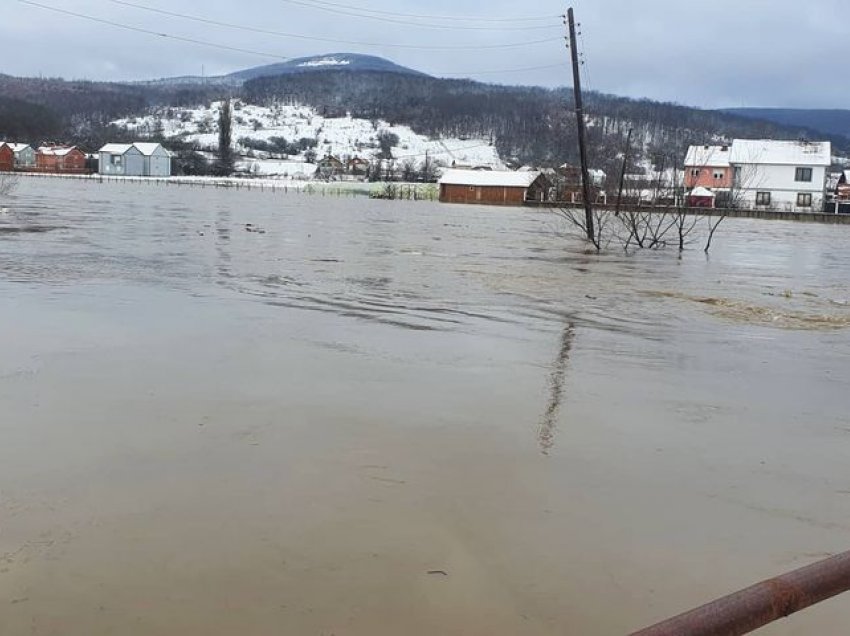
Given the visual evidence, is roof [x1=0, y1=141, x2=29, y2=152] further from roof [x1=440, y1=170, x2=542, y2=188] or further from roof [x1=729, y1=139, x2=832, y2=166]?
roof [x1=729, y1=139, x2=832, y2=166]

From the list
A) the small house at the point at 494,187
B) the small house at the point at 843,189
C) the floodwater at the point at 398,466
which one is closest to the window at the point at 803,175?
the small house at the point at 843,189

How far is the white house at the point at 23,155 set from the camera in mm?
150000

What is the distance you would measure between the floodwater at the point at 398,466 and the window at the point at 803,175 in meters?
80.5

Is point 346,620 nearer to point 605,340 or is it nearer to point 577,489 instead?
point 577,489

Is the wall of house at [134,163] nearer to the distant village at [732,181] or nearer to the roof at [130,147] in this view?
the roof at [130,147]

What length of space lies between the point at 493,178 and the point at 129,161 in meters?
81.5

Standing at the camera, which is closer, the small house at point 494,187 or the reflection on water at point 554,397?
the reflection on water at point 554,397

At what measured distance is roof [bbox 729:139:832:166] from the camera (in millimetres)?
84625

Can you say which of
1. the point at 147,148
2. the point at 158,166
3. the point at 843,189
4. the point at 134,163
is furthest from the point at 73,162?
the point at 843,189

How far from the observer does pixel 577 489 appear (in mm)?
5184

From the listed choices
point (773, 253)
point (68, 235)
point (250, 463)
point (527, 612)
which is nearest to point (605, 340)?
point (250, 463)

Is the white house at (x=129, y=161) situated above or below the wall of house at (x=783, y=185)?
above

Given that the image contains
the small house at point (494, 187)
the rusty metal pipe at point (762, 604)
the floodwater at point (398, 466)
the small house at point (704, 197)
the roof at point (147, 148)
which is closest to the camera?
the rusty metal pipe at point (762, 604)

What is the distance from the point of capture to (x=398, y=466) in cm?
549
